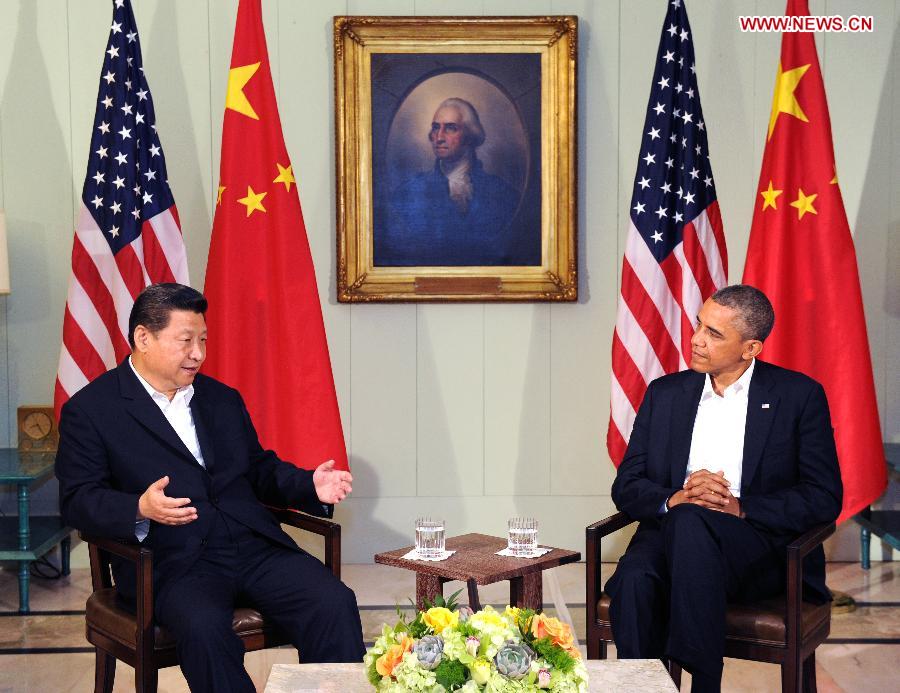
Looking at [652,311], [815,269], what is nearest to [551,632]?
[652,311]

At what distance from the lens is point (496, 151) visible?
507 cm

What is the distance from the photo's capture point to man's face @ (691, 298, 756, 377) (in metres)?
3.34

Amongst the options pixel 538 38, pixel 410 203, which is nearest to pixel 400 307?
pixel 410 203

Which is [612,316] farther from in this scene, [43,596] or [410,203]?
[43,596]

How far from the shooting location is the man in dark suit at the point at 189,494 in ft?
9.66

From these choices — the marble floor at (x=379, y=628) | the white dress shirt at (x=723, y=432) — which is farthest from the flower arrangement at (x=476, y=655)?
the marble floor at (x=379, y=628)

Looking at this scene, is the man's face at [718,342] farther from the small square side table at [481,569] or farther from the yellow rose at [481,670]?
the yellow rose at [481,670]

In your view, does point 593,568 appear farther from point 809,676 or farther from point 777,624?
point 809,676

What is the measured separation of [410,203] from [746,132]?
5.48 feet

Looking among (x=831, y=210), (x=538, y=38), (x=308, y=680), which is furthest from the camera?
(x=538, y=38)

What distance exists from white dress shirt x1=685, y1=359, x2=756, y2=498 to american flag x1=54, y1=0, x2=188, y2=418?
7.84ft

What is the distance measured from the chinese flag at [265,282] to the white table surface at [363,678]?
200 cm

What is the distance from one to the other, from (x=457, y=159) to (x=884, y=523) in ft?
8.58

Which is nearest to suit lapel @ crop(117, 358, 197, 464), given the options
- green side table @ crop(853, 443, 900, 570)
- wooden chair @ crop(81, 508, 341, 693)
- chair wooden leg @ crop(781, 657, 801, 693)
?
wooden chair @ crop(81, 508, 341, 693)
